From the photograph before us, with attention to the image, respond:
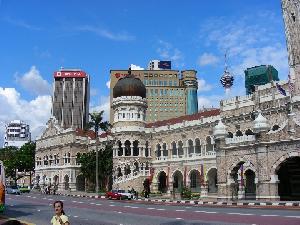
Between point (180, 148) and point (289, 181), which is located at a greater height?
point (180, 148)

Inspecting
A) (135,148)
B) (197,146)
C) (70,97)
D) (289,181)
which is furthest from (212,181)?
(70,97)

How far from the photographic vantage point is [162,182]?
6078 centimetres

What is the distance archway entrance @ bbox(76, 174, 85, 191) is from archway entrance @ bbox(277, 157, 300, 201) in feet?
132

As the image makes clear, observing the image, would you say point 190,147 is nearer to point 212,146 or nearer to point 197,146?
point 197,146

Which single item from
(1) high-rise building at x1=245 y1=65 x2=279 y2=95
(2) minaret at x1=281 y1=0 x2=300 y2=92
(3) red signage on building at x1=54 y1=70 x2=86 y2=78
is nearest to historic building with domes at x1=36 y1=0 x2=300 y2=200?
(2) minaret at x1=281 y1=0 x2=300 y2=92

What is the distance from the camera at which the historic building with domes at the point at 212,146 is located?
111ft

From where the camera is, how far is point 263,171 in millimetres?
33750

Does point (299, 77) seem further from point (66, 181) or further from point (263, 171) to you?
point (66, 181)

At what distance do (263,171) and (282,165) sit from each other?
1.54m

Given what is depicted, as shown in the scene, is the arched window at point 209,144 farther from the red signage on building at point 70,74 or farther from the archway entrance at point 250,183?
the red signage on building at point 70,74

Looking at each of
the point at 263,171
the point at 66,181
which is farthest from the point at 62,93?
the point at 263,171

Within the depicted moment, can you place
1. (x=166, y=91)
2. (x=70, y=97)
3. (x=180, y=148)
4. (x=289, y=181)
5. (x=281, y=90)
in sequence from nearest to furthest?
(x=289, y=181) < (x=281, y=90) < (x=180, y=148) < (x=166, y=91) < (x=70, y=97)

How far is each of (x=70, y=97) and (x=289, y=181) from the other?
143874mm

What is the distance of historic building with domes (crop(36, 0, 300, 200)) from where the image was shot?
34.0 meters
